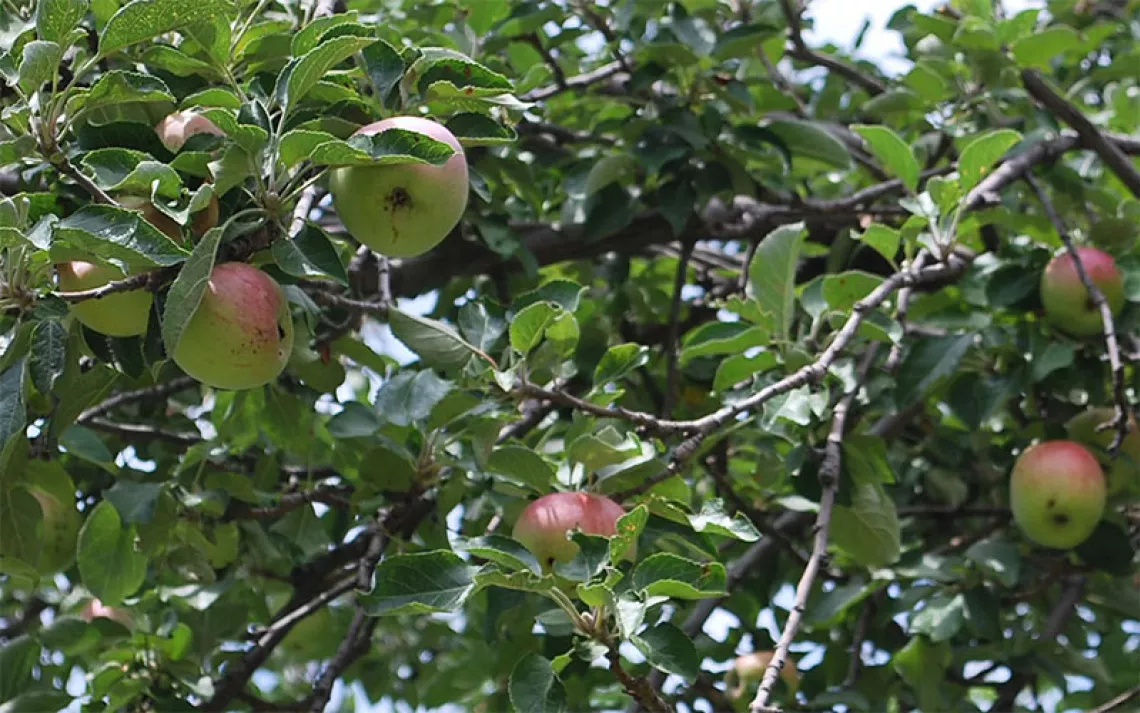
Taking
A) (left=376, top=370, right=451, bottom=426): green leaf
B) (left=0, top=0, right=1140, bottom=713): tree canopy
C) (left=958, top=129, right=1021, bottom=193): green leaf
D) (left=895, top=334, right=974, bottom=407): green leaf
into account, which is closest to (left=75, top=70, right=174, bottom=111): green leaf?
(left=0, top=0, right=1140, bottom=713): tree canopy

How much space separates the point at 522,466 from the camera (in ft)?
4.90

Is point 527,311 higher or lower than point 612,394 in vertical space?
higher

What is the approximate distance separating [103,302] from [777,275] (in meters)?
0.82

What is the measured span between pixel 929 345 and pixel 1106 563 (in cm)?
43

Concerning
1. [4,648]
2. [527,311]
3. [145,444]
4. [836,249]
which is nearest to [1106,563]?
[836,249]

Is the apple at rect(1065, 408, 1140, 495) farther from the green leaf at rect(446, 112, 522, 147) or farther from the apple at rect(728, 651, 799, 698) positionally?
the green leaf at rect(446, 112, 522, 147)

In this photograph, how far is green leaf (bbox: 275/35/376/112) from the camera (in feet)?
3.89

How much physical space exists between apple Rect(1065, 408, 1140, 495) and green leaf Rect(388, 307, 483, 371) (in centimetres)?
107

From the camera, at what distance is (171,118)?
4.69 ft

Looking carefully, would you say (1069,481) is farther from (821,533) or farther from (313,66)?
(313,66)

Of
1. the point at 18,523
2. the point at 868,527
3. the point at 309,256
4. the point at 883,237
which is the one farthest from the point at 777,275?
the point at 18,523

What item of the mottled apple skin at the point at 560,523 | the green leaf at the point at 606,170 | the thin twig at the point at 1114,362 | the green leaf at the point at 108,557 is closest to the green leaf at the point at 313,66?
the mottled apple skin at the point at 560,523

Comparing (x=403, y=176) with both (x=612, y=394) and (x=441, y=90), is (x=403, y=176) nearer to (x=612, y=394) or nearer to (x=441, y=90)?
(x=441, y=90)

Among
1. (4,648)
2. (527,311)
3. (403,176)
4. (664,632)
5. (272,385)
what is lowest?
(4,648)
